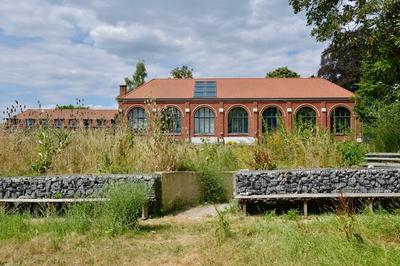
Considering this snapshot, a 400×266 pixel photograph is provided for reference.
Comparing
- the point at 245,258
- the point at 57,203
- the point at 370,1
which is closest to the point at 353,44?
the point at 370,1

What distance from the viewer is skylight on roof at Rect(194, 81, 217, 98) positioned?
40.5m

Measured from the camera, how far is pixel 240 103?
132 ft

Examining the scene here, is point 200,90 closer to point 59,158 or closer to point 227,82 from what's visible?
point 227,82

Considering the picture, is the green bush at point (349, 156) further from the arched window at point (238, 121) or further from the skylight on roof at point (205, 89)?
the skylight on roof at point (205, 89)

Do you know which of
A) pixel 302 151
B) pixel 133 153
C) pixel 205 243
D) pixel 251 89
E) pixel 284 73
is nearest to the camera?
pixel 205 243

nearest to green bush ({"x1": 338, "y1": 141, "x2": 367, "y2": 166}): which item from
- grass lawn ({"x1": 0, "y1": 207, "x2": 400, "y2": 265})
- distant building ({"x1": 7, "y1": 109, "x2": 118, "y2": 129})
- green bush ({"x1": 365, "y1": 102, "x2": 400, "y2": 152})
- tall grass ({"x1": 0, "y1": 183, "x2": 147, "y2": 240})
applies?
green bush ({"x1": 365, "y1": 102, "x2": 400, "y2": 152})

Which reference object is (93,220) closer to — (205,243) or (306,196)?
(205,243)

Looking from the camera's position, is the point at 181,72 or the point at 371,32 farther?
the point at 181,72

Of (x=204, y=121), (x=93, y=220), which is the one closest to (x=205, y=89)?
(x=204, y=121)

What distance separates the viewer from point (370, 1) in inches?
485

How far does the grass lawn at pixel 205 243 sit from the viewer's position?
4.16 meters

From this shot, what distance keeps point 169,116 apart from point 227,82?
107 feet

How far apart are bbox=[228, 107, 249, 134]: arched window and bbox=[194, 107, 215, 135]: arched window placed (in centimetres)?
162

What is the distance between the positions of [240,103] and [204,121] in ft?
11.9
